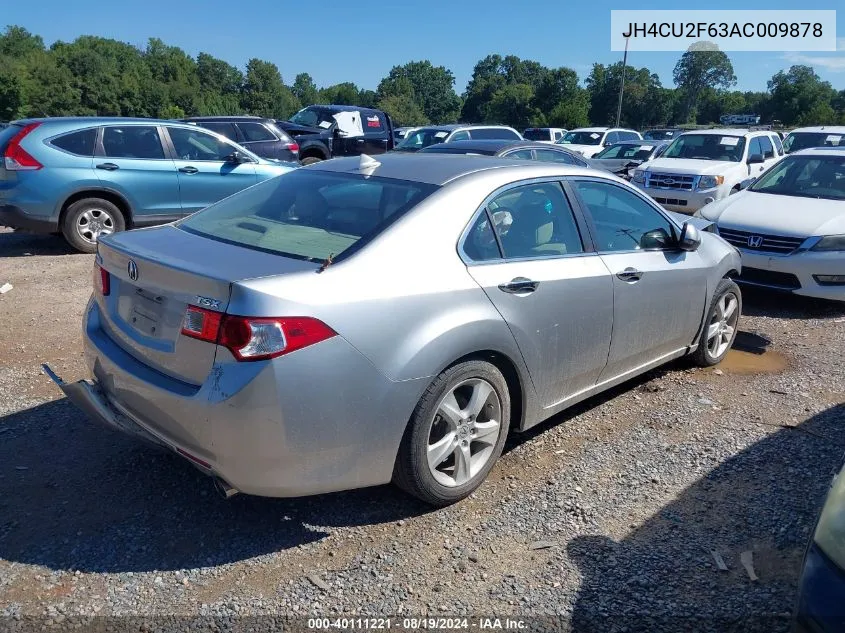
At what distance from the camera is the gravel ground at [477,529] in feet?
8.93

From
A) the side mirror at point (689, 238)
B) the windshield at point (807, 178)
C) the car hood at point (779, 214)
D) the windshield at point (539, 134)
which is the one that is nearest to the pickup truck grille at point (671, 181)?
the windshield at point (807, 178)

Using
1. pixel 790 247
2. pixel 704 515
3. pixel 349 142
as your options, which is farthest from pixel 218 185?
pixel 349 142

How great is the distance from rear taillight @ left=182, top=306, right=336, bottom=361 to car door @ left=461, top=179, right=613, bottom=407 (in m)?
0.92

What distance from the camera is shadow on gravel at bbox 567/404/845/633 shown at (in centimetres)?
268

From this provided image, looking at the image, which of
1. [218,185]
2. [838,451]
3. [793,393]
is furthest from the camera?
[218,185]

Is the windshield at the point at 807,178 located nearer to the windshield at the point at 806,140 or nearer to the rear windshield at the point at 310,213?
the rear windshield at the point at 310,213

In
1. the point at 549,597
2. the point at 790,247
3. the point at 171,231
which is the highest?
the point at 171,231

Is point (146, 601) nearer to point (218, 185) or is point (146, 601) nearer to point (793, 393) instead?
point (793, 393)

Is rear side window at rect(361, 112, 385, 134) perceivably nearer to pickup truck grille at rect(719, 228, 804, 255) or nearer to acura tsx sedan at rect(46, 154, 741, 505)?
pickup truck grille at rect(719, 228, 804, 255)

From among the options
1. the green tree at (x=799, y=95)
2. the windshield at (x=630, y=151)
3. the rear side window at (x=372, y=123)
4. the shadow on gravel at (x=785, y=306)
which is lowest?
the shadow on gravel at (x=785, y=306)

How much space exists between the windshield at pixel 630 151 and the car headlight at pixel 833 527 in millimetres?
17217

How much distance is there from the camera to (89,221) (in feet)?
28.3

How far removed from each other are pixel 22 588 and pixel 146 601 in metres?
0.51

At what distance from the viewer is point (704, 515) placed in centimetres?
334
